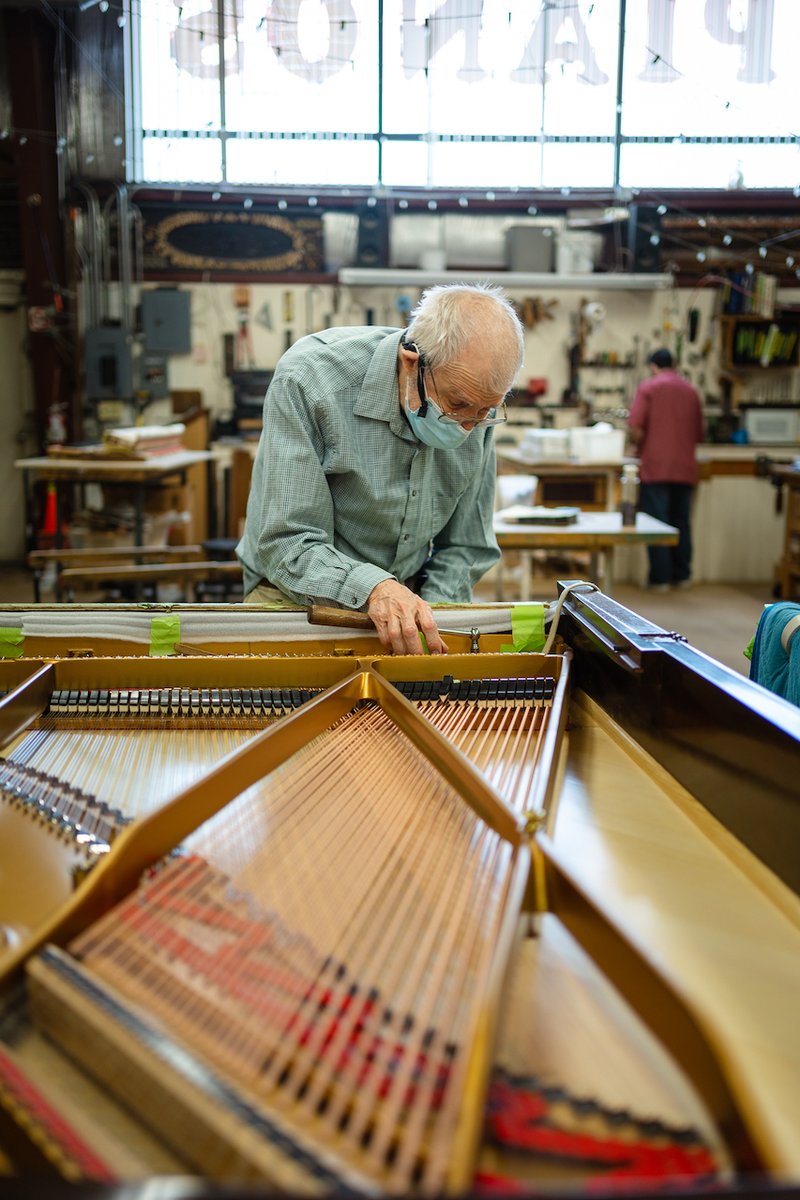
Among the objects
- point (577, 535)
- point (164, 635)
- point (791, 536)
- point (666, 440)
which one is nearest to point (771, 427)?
point (666, 440)

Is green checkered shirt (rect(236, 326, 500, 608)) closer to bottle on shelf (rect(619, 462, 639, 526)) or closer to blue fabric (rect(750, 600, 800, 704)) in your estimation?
blue fabric (rect(750, 600, 800, 704))

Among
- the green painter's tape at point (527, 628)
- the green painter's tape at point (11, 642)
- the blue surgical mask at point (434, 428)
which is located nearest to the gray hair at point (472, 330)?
the blue surgical mask at point (434, 428)

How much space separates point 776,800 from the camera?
4.53ft

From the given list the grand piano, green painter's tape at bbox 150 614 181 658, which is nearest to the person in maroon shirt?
Result: the grand piano

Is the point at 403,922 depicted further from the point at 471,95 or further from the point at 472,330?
the point at 471,95

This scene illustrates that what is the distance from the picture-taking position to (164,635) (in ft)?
7.48

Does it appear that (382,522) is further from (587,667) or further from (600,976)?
(600,976)

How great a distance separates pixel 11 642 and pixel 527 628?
3.63ft

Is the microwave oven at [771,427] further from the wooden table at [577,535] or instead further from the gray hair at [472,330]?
the gray hair at [472,330]

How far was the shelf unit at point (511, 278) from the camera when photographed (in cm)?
1002

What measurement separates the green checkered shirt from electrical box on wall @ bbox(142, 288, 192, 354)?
26.1 ft

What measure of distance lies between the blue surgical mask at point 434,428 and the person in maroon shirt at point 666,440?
6811mm

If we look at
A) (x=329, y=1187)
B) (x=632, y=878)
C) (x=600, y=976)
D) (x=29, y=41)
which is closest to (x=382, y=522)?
(x=632, y=878)

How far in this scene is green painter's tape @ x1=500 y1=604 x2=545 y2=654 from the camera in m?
2.34
